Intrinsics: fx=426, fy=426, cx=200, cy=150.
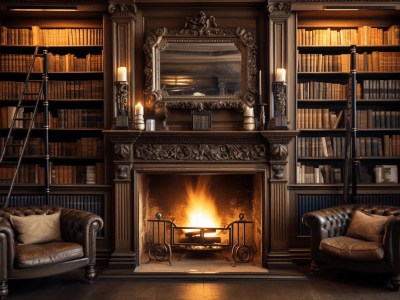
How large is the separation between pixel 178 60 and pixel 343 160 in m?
2.42

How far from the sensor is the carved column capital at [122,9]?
16.0 ft

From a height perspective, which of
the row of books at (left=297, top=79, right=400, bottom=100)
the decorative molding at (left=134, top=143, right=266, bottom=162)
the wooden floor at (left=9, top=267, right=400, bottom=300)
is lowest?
the wooden floor at (left=9, top=267, right=400, bottom=300)

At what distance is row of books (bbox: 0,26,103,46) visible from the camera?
5234 millimetres

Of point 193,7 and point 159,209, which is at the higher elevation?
point 193,7

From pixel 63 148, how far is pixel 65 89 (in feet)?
2.40

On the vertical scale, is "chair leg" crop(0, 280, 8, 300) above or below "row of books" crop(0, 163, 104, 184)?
below

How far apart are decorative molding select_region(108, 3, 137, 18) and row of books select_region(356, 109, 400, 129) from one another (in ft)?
9.79

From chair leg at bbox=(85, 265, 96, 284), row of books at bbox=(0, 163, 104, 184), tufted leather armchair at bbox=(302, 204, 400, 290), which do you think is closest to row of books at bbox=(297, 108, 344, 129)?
tufted leather armchair at bbox=(302, 204, 400, 290)

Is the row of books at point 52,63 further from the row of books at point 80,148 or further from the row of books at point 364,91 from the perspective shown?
the row of books at point 364,91

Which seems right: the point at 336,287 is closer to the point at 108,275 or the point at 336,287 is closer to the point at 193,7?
the point at 108,275

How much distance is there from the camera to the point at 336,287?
4277mm

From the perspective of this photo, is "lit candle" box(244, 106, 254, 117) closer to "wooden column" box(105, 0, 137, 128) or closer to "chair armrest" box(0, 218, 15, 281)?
"wooden column" box(105, 0, 137, 128)

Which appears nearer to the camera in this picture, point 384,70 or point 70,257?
point 70,257

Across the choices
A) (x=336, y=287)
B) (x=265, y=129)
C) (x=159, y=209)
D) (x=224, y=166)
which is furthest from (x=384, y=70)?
(x=159, y=209)
